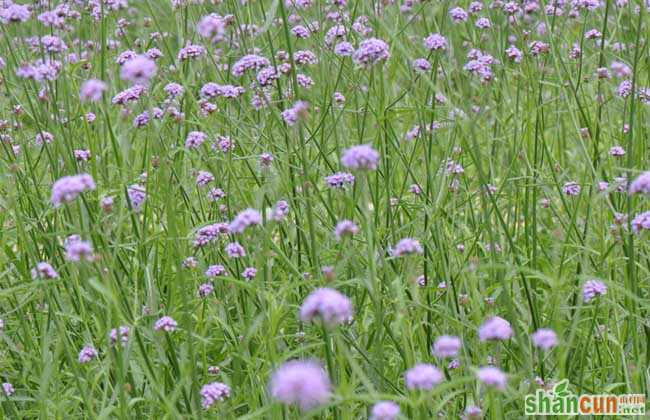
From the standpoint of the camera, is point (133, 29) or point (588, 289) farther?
point (133, 29)

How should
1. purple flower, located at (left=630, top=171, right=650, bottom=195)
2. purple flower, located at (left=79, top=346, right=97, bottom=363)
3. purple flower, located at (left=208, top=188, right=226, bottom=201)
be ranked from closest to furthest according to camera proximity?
purple flower, located at (left=630, top=171, right=650, bottom=195) → purple flower, located at (left=79, top=346, right=97, bottom=363) → purple flower, located at (left=208, top=188, right=226, bottom=201)

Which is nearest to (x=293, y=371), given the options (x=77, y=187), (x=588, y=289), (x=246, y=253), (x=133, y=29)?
(x=77, y=187)

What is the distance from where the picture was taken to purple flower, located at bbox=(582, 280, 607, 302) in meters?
1.97

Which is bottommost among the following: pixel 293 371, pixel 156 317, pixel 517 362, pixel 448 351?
pixel 517 362

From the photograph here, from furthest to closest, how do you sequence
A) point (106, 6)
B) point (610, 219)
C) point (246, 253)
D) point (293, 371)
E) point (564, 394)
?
point (106, 6) → point (610, 219) → point (246, 253) → point (564, 394) → point (293, 371)

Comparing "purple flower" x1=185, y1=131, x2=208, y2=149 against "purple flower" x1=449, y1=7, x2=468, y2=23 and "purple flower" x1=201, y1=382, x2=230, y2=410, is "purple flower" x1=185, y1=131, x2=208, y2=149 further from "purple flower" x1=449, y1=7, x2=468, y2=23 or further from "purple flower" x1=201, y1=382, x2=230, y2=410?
"purple flower" x1=449, y1=7, x2=468, y2=23

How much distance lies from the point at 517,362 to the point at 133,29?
403cm

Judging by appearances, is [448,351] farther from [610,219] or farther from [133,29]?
[133,29]

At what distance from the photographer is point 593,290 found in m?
1.99

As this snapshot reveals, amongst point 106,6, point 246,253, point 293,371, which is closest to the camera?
point 293,371

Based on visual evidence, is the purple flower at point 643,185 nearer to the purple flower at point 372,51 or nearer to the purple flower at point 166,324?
the purple flower at point 372,51

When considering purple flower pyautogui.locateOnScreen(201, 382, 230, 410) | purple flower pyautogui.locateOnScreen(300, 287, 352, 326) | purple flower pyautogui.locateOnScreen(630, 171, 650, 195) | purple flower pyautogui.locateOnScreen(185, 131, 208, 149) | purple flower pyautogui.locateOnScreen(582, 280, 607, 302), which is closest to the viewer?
purple flower pyautogui.locateOnScreen(300, 287, 352, 326)

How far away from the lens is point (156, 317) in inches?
88.8

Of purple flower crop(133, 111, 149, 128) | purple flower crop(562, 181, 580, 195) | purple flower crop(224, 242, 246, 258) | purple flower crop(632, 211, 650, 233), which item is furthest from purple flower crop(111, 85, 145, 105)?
purple flower crop(632, 211, 650, 233)
